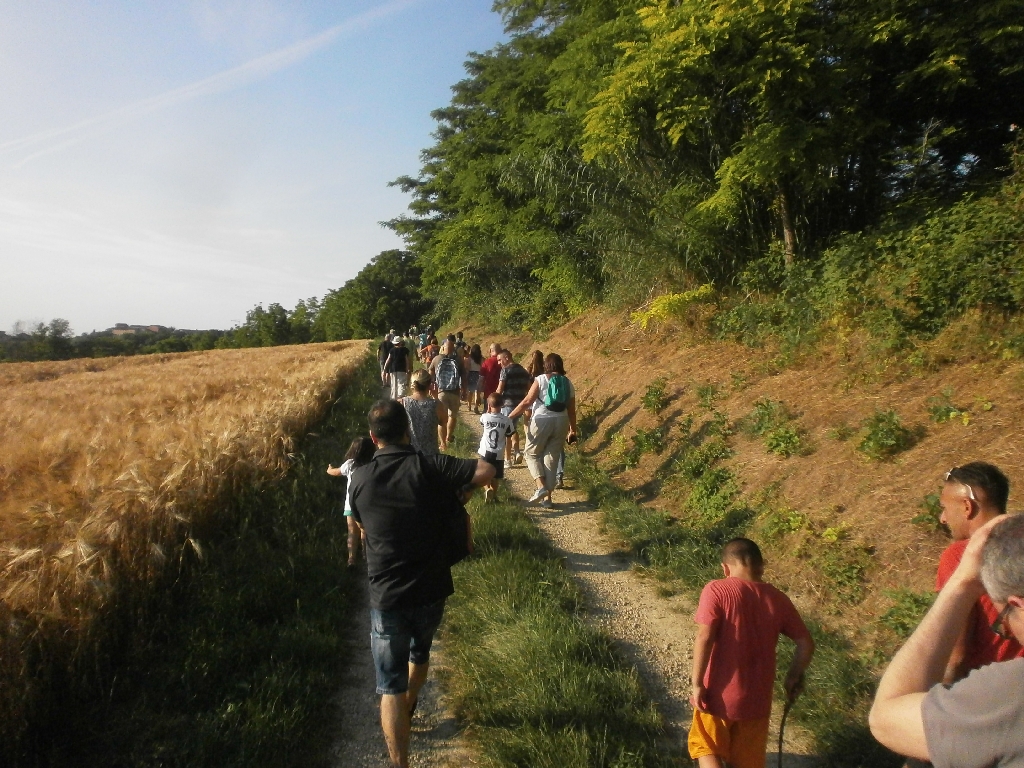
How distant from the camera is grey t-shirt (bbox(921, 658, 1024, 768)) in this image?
155cm

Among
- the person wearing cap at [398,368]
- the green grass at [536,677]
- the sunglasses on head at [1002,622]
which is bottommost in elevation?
the green grass at [536,677]

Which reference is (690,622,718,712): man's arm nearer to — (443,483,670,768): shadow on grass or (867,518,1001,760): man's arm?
(443,483,670,768): shadow on grass

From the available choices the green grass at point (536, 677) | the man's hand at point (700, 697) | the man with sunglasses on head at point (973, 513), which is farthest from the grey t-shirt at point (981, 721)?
the green grass at point (536, 677)

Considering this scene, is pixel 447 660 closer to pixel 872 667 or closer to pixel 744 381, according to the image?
pixel 872 667

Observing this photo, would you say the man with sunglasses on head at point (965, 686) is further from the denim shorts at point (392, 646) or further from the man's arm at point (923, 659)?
the denim shorts at point (392, 646)

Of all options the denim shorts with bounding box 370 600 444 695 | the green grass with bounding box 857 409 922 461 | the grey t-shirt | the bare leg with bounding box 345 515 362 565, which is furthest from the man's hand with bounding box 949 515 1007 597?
the bare leg with bounding box 345 515 362 565

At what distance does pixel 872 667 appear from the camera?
4215mm

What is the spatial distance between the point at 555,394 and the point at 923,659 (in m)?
6.33

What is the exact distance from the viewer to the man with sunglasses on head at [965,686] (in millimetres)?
1573

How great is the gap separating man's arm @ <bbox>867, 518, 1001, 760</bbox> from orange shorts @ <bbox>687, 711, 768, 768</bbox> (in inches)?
55.2

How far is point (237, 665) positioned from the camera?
4352 mm

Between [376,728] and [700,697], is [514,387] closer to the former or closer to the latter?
[376,728]

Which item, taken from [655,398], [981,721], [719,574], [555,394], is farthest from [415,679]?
[655,398]

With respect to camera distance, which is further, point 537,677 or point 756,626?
point 537,677
